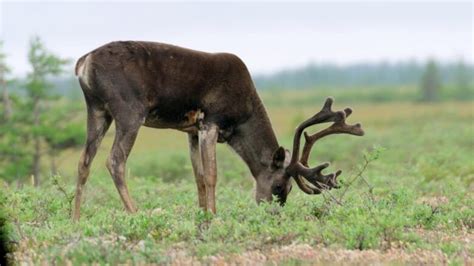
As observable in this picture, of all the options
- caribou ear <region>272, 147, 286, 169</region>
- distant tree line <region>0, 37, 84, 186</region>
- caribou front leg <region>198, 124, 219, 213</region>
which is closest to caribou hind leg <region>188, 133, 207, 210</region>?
caribou front leg <region>198, 124, 219, 213</region>

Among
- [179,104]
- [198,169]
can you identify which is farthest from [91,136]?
[198,169]

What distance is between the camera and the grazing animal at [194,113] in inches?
444

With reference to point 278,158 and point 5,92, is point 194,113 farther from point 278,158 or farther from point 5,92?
point 5,92

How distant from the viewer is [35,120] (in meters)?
26.2

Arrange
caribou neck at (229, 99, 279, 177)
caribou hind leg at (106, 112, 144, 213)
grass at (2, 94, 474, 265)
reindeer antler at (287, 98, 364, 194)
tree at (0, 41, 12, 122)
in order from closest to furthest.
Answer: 1. grass at (2, 94, 474, 265)
2. caribou hind leg at (106, 112, 144, 213)
3. reindeer antler at (287, 98, 364, 194)
4. caribou neck at (229, 99, 279, 177)
5. tree at (0, 41, 12, 122)

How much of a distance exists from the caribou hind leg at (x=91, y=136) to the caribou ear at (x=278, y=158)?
214cm

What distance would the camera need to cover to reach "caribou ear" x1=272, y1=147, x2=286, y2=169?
480 inches

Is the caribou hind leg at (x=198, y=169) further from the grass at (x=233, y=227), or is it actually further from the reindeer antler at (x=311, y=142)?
the reindeer antler at (x=311, y=142)

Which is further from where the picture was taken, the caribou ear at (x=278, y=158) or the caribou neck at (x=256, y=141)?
the caribou neck at (x=256, y=141)

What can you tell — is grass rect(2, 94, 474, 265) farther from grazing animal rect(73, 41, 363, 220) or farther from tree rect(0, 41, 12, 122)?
tree rect(0, 41, 12, 122)

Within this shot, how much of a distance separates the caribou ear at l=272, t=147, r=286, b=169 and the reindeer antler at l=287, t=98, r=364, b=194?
0.16 metres

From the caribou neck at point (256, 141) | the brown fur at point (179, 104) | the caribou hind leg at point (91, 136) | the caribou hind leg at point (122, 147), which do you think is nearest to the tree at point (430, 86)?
the caribou neck at point (256, 141)

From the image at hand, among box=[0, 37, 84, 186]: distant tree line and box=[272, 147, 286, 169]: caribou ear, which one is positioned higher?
box=[272, 147, 286, 169]: caribou ear

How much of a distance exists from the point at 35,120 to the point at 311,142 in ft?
51.0
